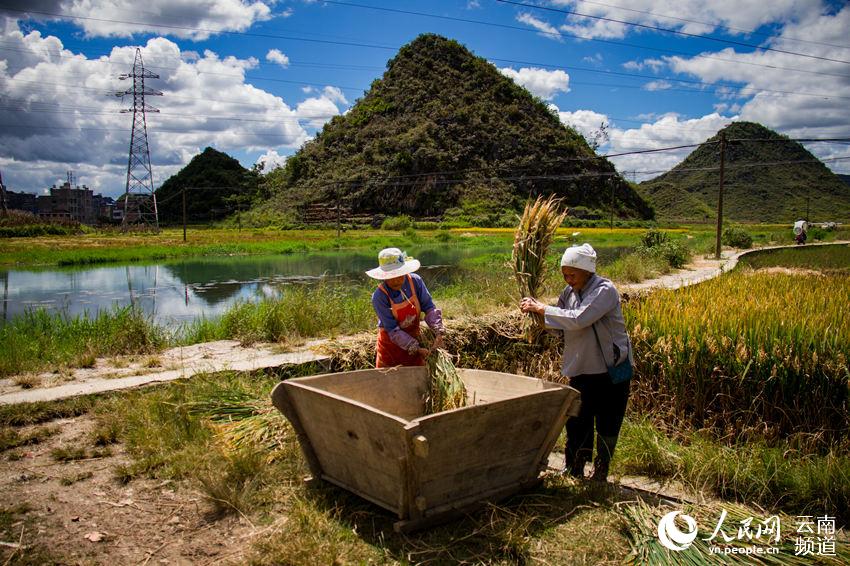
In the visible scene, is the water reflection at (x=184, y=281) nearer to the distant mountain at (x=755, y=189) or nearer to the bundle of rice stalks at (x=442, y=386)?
the bundle of rice stalks at (x=442, y=386)

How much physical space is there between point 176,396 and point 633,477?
3.62 metres

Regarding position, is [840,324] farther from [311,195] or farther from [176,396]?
[311,195]

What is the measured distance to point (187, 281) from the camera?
58.2 ft

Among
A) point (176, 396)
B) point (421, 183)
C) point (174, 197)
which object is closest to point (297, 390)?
point (176, 396)

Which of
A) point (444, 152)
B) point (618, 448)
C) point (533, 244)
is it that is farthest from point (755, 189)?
point (618, 448)

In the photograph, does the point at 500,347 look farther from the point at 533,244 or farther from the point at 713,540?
the point at 713,540

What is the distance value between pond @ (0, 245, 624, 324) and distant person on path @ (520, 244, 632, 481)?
7.08m

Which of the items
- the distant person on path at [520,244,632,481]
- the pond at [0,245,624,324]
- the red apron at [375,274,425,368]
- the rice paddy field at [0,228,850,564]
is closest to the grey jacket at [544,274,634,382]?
the distant person on path at [520,244,632,481]

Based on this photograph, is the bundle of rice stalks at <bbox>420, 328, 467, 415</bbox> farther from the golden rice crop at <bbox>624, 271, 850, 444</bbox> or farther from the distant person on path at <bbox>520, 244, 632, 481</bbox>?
the golden rice crop at <bbox>624, 271, 850, 444</bbox>

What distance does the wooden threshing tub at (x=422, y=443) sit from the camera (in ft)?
9.48

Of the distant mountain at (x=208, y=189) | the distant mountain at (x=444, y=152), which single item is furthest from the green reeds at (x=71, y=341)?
the distant mountain at (x=208, y=189)

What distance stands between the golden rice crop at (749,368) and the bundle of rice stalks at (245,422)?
3301mm

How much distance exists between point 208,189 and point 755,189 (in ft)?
258

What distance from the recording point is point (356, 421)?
3043 millimetres
